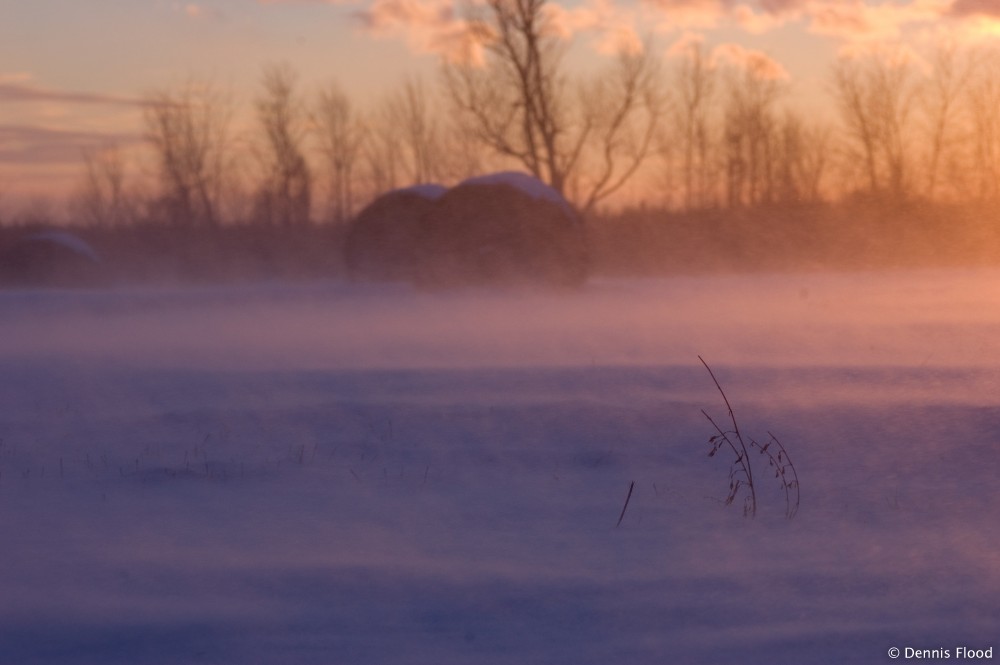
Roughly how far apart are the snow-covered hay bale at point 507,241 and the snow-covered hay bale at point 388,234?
1.71 meters

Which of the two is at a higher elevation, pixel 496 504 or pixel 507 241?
pixel 507 241

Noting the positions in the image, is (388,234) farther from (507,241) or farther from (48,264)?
(48,264)

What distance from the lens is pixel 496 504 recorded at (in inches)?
186

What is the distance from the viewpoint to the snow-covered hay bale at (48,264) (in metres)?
22.4

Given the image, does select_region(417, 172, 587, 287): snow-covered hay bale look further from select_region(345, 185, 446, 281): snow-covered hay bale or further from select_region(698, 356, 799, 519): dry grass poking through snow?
select_region(698, 356, 799, 519): dry grass poking through snow

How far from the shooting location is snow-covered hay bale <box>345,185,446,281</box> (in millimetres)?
18875

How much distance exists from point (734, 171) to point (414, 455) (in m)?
33.5

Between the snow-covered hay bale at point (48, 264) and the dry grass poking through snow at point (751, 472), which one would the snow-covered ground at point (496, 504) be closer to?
the dry grass poking through snow at point (751, 472)

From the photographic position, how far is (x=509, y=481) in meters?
5.07

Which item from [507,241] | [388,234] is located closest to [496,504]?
[507,241]

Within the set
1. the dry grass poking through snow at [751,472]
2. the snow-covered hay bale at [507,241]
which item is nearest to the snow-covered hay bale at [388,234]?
the snow-covered hay bale at [507,241]

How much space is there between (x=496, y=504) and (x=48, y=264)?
66.1 feet

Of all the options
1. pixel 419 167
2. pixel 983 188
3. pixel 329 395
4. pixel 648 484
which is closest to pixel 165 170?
pixel 419 167

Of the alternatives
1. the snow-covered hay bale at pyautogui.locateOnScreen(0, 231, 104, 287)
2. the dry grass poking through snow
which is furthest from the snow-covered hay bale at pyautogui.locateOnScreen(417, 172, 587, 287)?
the dry grass poking through snow
